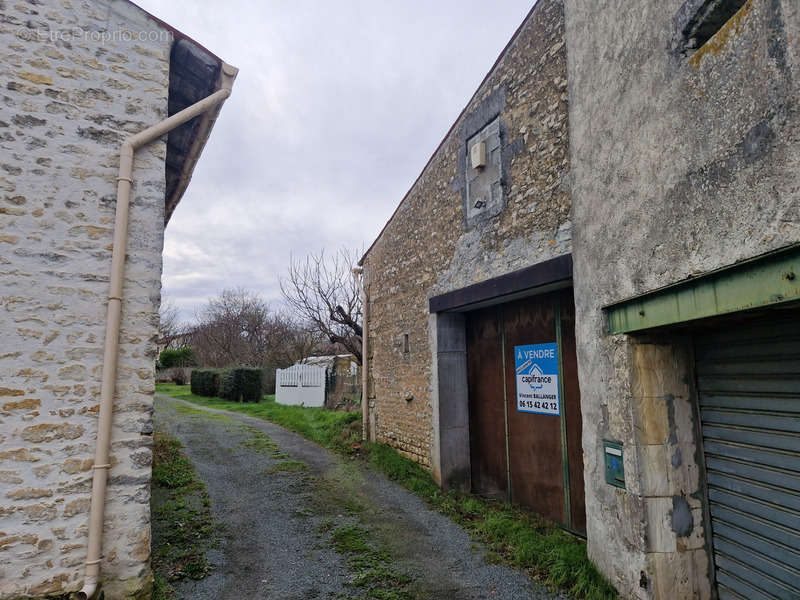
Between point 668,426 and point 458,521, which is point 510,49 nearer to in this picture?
point 668,426

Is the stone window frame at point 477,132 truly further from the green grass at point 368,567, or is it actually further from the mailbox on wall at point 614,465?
the green grass at point 368,567

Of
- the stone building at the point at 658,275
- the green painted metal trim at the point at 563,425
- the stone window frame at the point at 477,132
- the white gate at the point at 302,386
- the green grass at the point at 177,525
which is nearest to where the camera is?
the stone building at the point at 658,275

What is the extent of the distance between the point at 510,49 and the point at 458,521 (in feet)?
17.6

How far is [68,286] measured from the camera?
3.49 metres

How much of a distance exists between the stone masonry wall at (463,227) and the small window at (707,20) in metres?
1.54

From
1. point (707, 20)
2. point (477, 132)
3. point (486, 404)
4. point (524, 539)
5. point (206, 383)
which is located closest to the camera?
point (707, 20)

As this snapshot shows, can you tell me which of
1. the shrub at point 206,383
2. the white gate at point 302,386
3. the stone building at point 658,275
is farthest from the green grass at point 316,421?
the stone building at point 658,275

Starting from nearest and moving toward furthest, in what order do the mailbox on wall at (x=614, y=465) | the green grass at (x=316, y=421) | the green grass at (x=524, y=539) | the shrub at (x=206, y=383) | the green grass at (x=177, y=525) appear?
the mailbox on wall at (x=614, y=465) → the green grass at (x=524, y=539) → the green grass at (x=177, y=525) → the green grass at (x=316, y=421) → the shrub at (x=206, y=383)

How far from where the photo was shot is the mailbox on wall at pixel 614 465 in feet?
11.2

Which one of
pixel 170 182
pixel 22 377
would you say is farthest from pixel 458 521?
pixel 170 182

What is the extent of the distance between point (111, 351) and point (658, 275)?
3.88m

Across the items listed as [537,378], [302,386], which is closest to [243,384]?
[302,386]

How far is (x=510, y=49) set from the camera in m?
5.31

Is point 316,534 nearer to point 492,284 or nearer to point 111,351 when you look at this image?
point 111,351
